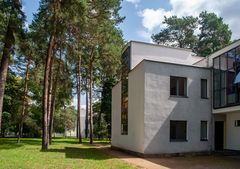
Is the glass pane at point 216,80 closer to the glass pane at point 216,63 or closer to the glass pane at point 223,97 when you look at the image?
the glass pane at point 216,63

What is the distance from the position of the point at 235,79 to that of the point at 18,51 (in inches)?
524

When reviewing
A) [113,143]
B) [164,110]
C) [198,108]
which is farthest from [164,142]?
[113,143]

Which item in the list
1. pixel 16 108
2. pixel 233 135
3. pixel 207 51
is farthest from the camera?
pixel 207 51

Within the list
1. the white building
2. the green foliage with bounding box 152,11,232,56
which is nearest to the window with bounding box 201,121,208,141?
the white building

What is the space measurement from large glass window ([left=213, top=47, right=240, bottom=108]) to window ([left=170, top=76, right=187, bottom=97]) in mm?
2130

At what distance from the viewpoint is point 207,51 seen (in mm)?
50219

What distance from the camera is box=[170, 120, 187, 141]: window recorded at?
20844 millimetres

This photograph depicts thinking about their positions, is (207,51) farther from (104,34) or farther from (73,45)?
(73,45)

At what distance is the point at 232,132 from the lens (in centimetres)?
2175

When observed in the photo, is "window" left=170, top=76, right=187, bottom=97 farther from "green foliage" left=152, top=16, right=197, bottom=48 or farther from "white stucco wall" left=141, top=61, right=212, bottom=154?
"green foliage" left=152, top=16, right=197, bottom=48

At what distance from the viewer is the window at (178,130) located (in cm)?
2084

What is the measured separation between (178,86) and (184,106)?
1384 mm

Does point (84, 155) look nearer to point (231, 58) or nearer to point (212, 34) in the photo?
point (231, 58)

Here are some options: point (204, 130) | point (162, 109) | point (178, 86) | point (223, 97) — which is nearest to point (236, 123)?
point (223, 97)
